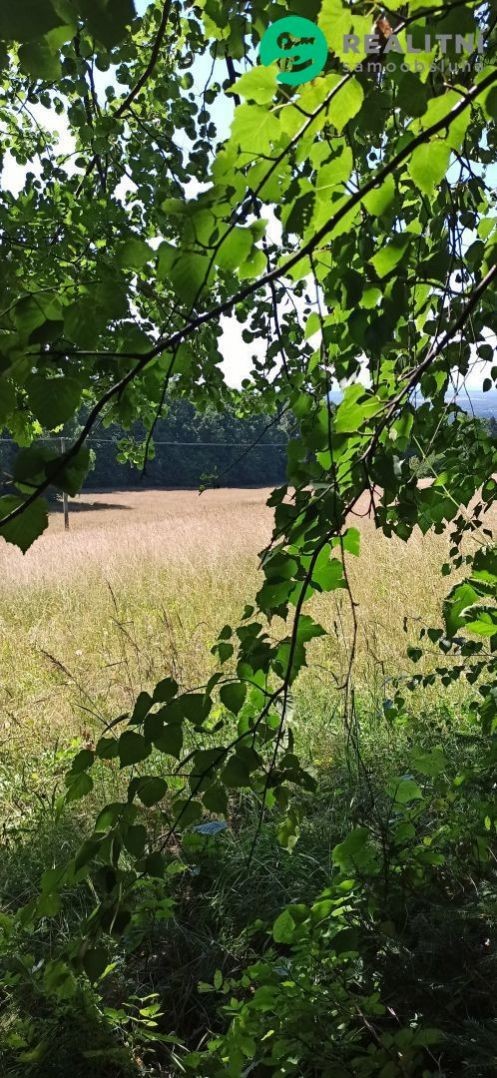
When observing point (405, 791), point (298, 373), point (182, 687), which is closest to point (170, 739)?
point (298, 373)

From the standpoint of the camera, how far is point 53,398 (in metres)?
0.67

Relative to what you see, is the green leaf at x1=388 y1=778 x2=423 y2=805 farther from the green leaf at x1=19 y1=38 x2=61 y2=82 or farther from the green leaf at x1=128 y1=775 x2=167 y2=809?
the green leaf at x1=19 y1=38 x2=61 y2=82

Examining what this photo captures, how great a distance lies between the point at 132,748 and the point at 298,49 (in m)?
0.72

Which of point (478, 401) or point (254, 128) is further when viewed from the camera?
point (478, 401)

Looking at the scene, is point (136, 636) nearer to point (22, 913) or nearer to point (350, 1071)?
point (350, 1071)

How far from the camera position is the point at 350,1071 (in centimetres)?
150

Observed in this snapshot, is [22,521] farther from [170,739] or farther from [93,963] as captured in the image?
[93,963]

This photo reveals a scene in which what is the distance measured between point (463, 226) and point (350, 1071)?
1753 millimetres

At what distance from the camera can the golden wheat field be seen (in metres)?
3.87

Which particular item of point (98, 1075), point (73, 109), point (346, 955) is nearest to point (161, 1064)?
point (98, 1075)

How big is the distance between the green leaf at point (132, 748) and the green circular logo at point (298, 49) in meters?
0.67

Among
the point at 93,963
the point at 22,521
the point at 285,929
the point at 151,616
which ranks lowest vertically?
the point at 151,616

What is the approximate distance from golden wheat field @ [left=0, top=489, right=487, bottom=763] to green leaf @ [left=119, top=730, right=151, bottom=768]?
5.41 feet

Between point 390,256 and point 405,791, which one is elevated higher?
point 390,256
